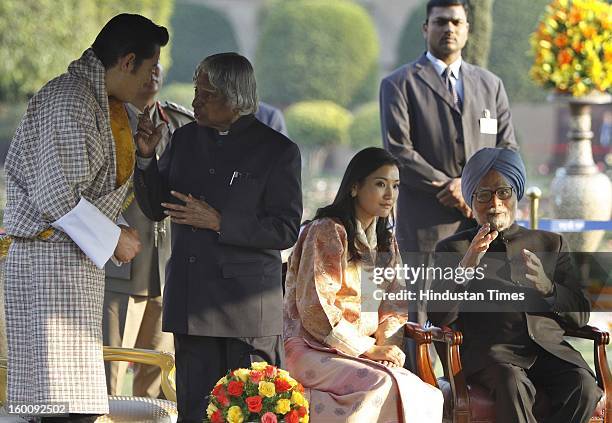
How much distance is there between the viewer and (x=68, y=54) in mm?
23703

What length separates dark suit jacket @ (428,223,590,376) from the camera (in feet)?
16.2

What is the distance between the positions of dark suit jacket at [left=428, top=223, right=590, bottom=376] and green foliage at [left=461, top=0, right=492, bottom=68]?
3.85 metres

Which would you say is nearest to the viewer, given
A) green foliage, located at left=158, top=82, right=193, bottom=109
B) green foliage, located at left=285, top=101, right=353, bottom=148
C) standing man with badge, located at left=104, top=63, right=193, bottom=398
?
standing man with badge, located at left=104, top=63, right=193, bottom=398

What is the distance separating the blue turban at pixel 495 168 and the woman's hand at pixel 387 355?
74 centimetres

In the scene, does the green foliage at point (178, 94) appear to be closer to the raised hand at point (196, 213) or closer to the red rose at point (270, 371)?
the raised hand at point (196, 213)

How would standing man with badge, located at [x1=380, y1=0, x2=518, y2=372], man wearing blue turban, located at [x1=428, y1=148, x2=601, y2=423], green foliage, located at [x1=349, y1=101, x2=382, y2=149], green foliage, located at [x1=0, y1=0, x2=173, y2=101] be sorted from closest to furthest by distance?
man wearing blue turban, located at [x1=428, y1=148, x2=601, y2=423] < standing man with badge, located at [x1=380, y1=0, x2=518, y2=372] < green foliage, located at [x1=0, y1=0, x2=173, y2=101] < green foliage, located at [x1=349, y1=101, x2=382, y2=149]

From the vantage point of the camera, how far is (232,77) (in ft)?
14.1

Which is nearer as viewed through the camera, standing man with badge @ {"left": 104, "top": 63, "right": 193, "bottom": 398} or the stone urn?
standing man with badge @ {"left": 104, "top": 63, "right": 193, "bottom": 398}

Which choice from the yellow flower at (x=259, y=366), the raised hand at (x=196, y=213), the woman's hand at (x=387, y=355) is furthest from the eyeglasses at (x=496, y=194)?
the yellow flower at (x=259, y=366)

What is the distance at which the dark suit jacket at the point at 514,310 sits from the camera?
4.93 m

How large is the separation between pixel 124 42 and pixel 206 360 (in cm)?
115

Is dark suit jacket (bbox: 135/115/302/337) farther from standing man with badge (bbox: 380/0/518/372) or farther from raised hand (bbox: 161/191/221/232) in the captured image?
standing man with badge (bbox: 380/0/518/372)

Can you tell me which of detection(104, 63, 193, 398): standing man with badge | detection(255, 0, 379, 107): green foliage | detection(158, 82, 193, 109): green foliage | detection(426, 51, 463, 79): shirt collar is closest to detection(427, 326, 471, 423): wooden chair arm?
detection(104, 63, 193, 398): standing man with badge

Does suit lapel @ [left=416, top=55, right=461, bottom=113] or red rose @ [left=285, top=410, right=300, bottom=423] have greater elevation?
suit lapel @ [left=416, top=55, right=461, bottom=113]
